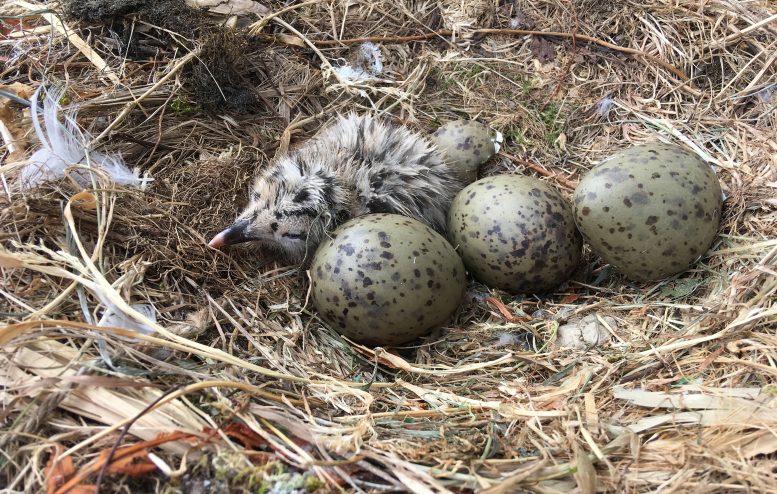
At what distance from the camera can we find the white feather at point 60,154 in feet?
7.84

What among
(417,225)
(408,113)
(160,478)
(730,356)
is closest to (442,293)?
(417,225)

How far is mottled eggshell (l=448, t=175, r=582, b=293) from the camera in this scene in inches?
98.4

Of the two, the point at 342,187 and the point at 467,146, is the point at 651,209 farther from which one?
the point at 342,187

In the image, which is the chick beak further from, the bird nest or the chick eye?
the chick eye

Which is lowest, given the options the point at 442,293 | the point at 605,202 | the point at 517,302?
the point at 517,302

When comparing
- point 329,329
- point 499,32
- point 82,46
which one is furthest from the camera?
point 499,32

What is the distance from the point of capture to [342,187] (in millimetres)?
2809

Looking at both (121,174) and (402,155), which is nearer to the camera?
(121,174)

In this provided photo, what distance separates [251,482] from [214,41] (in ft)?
7.71

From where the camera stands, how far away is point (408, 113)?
3.47 meters

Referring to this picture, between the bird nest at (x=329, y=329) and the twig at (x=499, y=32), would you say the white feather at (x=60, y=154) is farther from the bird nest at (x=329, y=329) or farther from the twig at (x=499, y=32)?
the twig at (x=499, y=32)

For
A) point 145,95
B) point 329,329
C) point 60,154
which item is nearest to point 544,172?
point 329,329

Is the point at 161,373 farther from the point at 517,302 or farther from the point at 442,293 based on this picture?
the point at 517,302

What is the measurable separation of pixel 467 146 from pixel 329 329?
1288 mm
